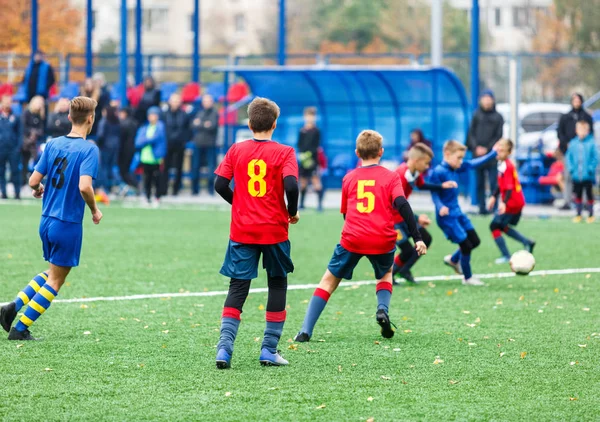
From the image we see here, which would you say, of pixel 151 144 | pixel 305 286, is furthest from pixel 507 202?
pixel 151 144

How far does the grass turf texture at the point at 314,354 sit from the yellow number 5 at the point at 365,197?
0.91 metres

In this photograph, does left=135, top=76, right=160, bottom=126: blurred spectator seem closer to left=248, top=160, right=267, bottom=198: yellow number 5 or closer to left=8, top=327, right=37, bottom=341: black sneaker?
left=8, top=327, right=37, bottom=341: black sneaker

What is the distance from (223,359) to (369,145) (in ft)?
6.25

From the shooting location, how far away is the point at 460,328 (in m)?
8.12

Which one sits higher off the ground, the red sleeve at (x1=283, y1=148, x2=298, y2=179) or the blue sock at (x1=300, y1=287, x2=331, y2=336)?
the red sleeve at (x1=283, y1=148, x2=298, y2=179)

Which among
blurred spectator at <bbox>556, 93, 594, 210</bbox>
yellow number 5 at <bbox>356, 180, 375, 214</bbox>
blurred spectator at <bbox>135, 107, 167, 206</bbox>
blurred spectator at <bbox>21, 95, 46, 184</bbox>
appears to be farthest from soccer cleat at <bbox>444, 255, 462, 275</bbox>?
blurred spectator at <bbox>21, 95, 46, 184</bbox>

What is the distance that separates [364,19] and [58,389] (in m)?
49.0

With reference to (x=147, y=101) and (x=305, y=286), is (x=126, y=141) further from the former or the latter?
(x=305, y=286)

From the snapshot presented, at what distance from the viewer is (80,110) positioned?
7.32 m

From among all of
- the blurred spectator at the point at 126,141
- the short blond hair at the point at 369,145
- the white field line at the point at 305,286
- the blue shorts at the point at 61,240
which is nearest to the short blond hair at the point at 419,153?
the white field line at the point at 305,286

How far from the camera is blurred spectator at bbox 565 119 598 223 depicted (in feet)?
59.5

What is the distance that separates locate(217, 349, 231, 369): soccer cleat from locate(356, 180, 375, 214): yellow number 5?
1.60m

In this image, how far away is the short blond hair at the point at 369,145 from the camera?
7512 millimetres

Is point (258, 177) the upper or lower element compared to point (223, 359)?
upper
